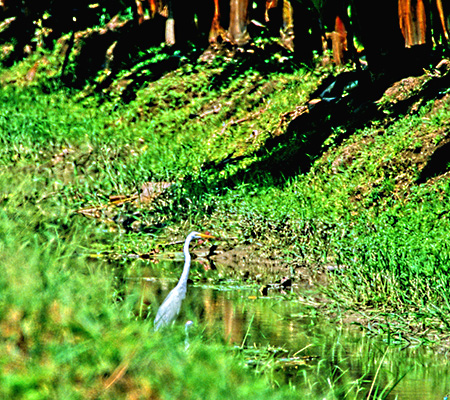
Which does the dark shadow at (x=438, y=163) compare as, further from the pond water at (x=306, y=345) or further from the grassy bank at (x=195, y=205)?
the pond water at (x=306, y=345)

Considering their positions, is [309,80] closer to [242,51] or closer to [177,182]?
[242,51]

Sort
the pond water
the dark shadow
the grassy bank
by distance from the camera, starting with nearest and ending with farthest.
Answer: the grassy bank → the pond water → the dark shadow

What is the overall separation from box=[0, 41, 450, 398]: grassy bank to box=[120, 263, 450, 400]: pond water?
32 centimetres

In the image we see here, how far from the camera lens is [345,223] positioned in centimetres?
879

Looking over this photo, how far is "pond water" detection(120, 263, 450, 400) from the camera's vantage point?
4.99m

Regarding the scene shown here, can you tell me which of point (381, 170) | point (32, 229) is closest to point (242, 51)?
point (381, 170)

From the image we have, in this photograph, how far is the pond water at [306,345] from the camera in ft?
16.4

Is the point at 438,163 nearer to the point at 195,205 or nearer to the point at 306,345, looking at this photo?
the point at 195,205

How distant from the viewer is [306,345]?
19.6ft

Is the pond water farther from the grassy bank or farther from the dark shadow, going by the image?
the dark shadow

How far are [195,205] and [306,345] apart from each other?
443 cm

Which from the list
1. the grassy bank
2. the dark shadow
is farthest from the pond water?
the dark shadow

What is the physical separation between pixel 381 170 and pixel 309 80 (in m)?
3.74

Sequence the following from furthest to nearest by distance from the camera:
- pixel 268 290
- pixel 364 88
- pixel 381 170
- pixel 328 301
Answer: pixel 364 88 → pixel 381 170 → pixel 268 290 → pixel 328 301
